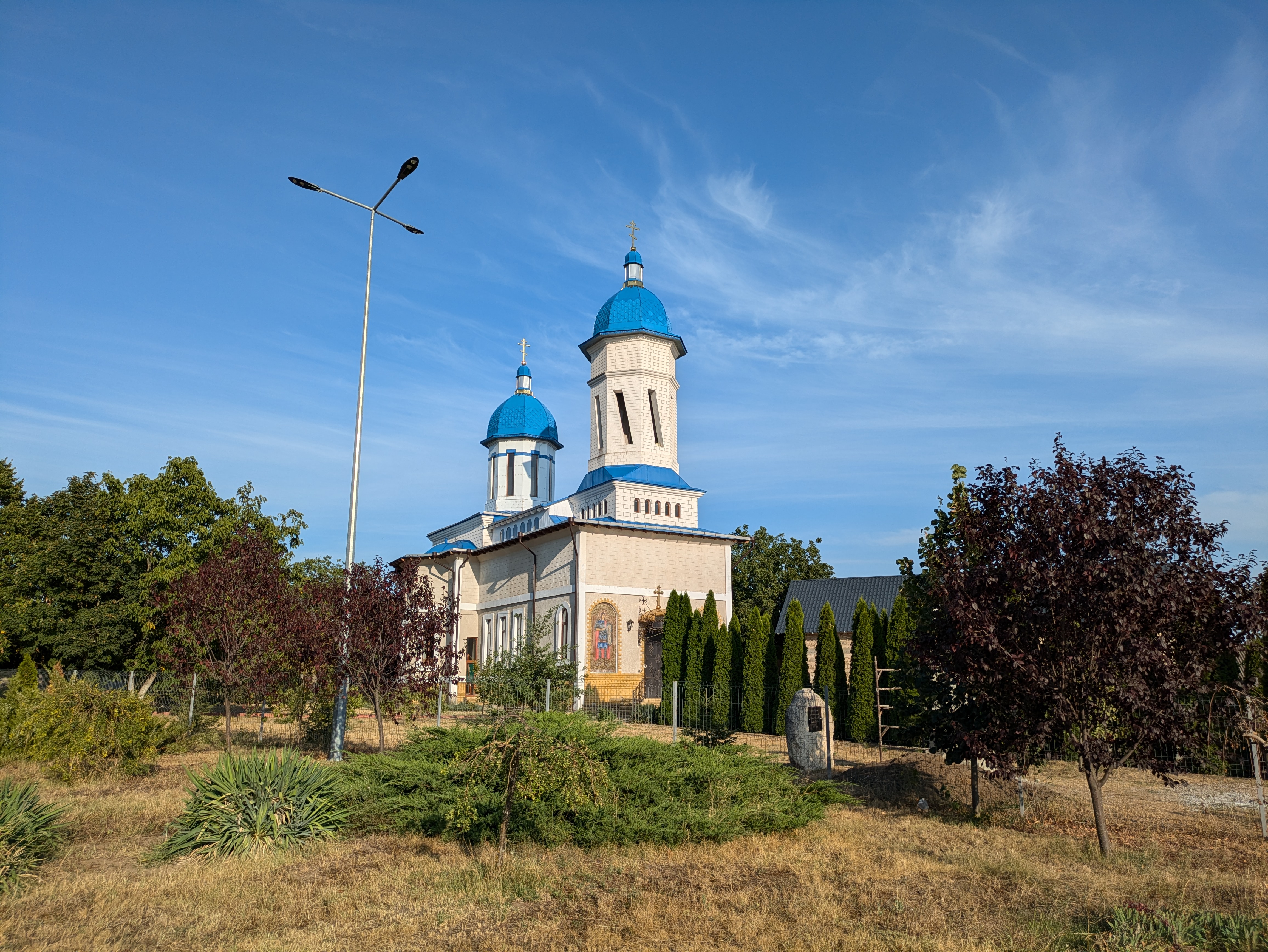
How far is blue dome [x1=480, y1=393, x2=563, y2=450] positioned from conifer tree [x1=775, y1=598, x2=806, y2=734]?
22.4m

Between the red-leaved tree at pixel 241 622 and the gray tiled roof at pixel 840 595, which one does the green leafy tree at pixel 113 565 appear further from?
the gray tiled roof at pixel 840 595

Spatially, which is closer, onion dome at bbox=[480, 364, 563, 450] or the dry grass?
the dry grass

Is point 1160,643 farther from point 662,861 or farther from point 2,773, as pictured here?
point 2,773

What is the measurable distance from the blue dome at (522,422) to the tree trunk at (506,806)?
3409cm

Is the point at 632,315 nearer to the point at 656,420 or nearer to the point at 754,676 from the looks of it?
the point at 656,420

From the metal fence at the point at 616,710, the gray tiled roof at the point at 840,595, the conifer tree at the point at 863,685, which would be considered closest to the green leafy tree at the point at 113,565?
the metal fence at the point at 616,710

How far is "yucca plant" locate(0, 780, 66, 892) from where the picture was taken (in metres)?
7.02

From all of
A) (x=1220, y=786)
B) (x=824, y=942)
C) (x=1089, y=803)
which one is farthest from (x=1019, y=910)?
(x=1220, y=786)

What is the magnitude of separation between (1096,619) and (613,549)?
2062cm

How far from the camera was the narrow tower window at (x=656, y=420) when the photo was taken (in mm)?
32375


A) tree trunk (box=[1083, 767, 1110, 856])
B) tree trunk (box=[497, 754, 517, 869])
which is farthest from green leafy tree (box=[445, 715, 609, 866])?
tree trunk (box=[1083, 767, 1110, 856])

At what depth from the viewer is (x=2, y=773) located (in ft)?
41.4

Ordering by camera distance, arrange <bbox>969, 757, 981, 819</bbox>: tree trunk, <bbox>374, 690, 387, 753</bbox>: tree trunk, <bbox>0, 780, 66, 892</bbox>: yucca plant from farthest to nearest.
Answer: <bbox>374, 690, 387, 753</bbox>: tree trunk, <bbox>969, 757, 981, 819</bbox>: tree trunk, <bbox>0, 780, 66, 892</bbox>: yucca plant

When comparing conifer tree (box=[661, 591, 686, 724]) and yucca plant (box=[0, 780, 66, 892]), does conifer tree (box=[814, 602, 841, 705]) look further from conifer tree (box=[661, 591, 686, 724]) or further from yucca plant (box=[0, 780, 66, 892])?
yucca plant (box=[0, 780, 66, 892])
